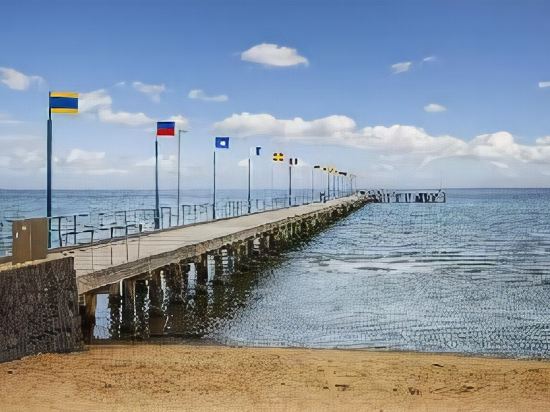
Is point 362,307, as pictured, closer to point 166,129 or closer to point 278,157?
point 166,129

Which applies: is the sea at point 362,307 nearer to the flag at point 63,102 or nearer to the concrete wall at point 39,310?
Answer: the concrete wall at point 39,310

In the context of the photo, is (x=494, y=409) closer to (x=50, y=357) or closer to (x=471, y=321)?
(x=50, y=357)

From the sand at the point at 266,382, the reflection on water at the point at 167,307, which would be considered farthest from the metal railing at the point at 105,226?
the sand at the point at 266,382

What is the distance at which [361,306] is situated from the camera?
722 inches

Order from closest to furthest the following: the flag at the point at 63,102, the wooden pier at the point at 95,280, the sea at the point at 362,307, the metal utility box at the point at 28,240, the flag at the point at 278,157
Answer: the wooden pier at the point at 95,280 → the metal utility box at the point at 28,240 → the sea at the point at 362,307 → the flag at the point at 63,102 → the flag at the point at 278,157

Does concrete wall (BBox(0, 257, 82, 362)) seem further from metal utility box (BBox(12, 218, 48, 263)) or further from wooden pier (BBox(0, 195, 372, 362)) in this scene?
metal utility box (BBox(12, 218, 48, 263))

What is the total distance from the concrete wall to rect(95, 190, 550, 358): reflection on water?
3722 millimetres

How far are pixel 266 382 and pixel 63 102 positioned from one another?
11.2m

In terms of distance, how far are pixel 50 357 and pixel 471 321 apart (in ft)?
33.4

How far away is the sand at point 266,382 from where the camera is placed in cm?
854

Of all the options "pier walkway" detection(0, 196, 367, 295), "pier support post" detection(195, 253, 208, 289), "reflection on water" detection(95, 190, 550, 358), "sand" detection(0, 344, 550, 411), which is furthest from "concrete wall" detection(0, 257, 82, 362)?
"pier support post" detection(195, 253, 208, 289)

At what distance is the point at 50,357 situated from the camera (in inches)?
406

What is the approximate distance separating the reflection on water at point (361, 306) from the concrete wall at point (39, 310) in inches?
147

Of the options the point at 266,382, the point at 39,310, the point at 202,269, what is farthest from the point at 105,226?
the point at 266,382
